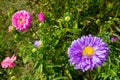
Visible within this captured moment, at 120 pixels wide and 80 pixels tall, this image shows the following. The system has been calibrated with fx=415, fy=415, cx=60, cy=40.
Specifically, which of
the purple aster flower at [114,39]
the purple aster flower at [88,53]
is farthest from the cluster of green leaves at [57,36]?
the purple aster flower at [88,53]

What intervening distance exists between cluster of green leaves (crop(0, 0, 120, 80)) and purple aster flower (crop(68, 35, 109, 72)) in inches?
16.2

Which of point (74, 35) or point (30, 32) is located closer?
point (74, 35)

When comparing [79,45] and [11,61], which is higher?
[79,45]

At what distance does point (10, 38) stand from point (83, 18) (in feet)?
2.32

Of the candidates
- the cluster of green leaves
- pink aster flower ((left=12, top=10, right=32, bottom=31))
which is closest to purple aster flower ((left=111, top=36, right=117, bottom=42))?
the cluster of green leaves

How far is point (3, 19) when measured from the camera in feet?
12.7

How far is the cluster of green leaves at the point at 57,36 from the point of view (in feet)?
8.52

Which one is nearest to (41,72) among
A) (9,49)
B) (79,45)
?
(79,45)

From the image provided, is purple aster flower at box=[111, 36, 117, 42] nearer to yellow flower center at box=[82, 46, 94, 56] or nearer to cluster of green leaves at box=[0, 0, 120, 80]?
cluster of green leaves at box=[0, 0, 120, 80]

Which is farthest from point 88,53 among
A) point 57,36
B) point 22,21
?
point 22,21

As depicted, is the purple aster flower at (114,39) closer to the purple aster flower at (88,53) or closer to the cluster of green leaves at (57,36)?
the cluster of green leaves at (57,36)

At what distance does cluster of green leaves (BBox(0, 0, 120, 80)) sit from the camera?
260cm

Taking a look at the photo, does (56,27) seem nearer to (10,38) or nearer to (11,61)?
(11,61)

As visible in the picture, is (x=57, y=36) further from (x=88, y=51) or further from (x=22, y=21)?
(x=88, y=51)
